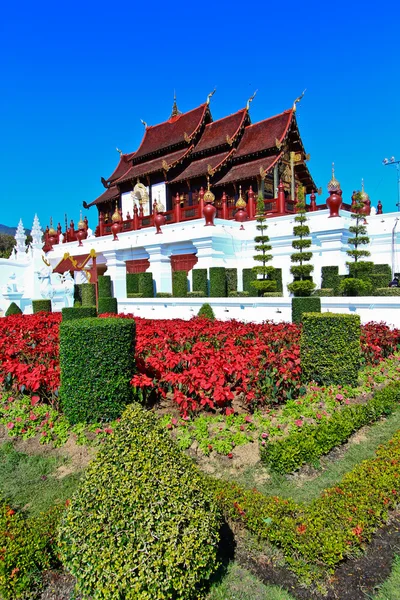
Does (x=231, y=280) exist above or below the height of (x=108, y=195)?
below

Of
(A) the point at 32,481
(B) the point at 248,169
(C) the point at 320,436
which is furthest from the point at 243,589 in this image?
(B) the point at 248,169

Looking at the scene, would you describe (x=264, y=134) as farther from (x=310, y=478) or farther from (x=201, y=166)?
(x=310, y=478)

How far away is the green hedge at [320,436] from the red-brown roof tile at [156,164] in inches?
933

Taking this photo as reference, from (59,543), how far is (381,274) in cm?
1607

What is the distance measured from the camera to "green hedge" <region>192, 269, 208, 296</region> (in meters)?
17.5

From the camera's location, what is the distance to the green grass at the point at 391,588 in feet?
8.93

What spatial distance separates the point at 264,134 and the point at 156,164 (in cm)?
776

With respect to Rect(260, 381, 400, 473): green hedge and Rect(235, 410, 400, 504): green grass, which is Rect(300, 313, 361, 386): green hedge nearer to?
Rect(260, 381, 400, 473): green hedge

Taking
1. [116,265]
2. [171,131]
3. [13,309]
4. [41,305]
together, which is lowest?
[13,309]

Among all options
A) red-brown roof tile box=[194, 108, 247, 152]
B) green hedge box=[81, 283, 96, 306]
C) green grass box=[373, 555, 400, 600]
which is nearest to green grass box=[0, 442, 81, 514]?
green grass box=[373, 555, 400, 600]

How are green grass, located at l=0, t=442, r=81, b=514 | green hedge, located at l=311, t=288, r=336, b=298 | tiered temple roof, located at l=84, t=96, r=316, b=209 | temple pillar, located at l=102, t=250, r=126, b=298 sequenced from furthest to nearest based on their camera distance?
1. tiered temple roof, located at l=84, t=96, r=316, b=209
2. temple pillar, located at l=102, t=250, r=126, b=298
3. green hedge, located at l=311, t=288, r=336, b=298
4. green grass, located at l=0, t=442, r=81, b=514

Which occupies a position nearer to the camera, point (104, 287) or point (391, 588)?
point (391, 588)

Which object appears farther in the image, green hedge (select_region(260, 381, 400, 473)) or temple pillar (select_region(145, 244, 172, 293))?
temple pillar (select_region(145, 244, 172, 293))

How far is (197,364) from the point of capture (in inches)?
242
